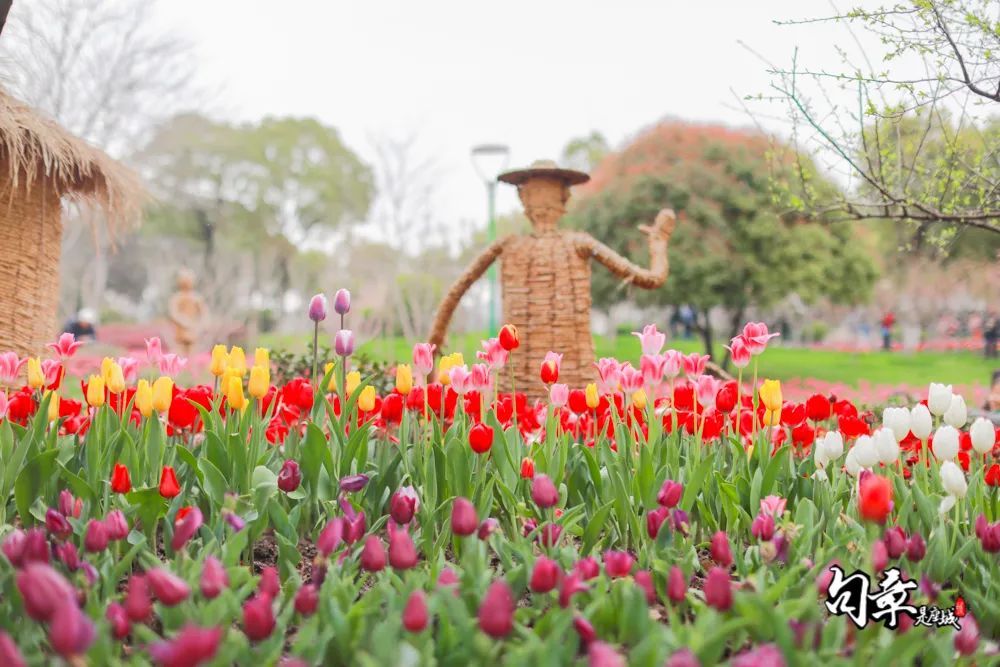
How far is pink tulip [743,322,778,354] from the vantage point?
109 inches

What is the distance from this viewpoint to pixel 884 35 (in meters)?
3.67

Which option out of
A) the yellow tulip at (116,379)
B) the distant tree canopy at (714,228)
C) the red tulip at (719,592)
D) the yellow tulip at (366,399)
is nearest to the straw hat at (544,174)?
the yellow tulip at (366,399)

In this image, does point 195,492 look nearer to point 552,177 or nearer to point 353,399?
point 353,399

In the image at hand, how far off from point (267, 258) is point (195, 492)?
3276 cm

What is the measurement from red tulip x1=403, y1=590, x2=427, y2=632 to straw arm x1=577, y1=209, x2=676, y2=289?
4.00m

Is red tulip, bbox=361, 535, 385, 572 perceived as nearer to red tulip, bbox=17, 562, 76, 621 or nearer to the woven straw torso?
red tulip, bbox=17, 562, 76, 621

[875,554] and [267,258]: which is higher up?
[267,258]

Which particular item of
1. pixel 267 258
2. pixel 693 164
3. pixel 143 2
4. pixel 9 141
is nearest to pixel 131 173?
pixel 9 141

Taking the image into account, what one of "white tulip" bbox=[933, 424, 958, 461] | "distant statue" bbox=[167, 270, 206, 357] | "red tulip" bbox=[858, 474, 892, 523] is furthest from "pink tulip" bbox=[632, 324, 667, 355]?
"distant statue" bbox=[167, 270, 206, 357]

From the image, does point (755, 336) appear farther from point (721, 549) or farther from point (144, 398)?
point (144, 398)

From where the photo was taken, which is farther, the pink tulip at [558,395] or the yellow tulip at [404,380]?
the pink tulip at [558,395]

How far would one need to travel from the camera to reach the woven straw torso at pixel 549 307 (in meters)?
5.52

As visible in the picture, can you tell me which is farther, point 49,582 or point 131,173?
point 131,173

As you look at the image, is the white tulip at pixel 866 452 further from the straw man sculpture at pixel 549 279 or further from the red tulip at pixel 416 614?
the straw man sculpture at pixel 549 279
